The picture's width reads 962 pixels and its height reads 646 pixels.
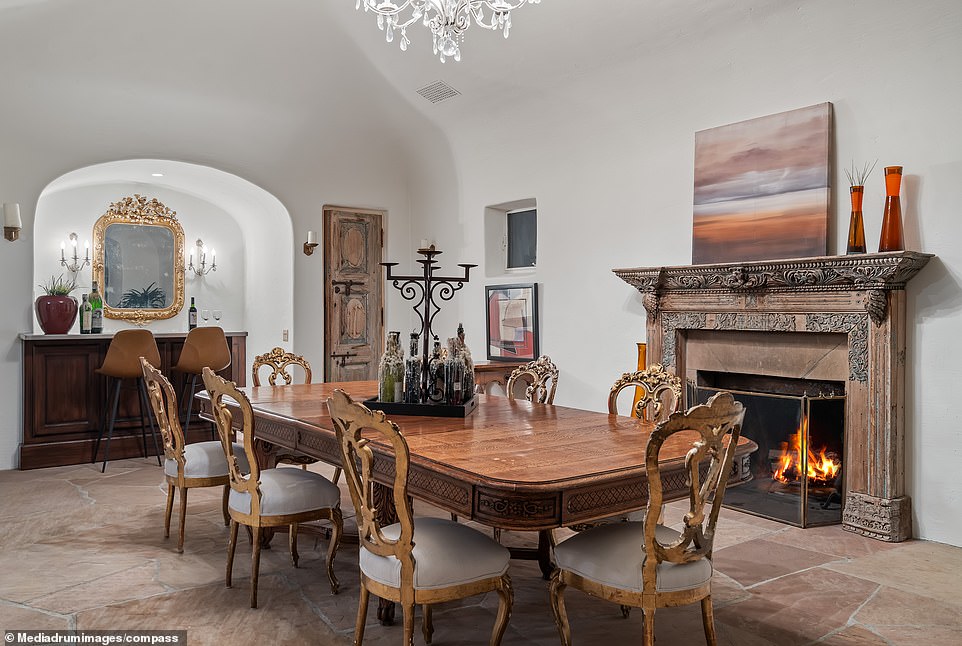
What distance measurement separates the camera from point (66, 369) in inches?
221

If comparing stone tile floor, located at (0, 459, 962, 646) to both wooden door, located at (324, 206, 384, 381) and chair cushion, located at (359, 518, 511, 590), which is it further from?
wooden door, located at (324, 206, 384, 381)

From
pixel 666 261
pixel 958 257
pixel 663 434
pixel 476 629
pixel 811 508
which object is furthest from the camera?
pixel 666 261

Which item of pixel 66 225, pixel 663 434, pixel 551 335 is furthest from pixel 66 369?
pixel 663 434

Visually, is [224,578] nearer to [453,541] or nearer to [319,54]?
[453,541]

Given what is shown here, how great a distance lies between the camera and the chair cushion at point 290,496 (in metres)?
2.95

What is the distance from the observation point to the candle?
17.2ft

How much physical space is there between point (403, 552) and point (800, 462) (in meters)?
2.85

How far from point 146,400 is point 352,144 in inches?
114

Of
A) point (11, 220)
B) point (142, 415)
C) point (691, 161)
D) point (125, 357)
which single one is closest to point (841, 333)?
point (691, 161)

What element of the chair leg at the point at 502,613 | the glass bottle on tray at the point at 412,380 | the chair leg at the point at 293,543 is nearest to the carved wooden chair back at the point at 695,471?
the chair leg at the point at 502,613

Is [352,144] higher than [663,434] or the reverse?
higher

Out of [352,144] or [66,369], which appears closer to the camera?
[66,369]

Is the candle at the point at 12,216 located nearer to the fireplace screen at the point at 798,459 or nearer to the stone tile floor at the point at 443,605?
the stone tile floor at the point at 443,605

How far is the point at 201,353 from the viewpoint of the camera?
577cm
